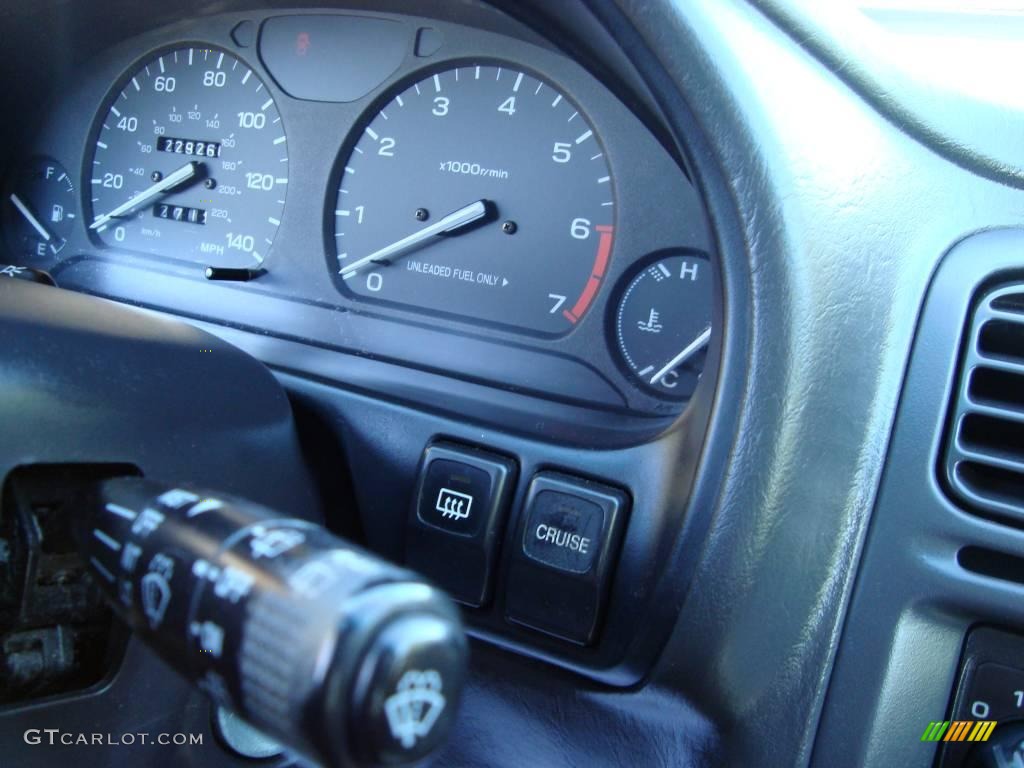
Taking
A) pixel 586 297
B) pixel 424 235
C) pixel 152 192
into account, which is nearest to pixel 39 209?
pixel 152 192

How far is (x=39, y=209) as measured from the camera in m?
2.33

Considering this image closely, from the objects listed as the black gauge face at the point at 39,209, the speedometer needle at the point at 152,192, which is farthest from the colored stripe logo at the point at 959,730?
the black gauge face at the point at 39,209

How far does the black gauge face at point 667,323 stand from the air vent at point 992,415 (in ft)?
1.67

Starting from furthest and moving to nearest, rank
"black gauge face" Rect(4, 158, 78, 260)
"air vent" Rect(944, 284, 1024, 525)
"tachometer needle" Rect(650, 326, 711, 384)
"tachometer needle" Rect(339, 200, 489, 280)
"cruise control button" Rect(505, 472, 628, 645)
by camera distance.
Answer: "black gauge face" Rect(4, 158, 78, 260)
"tachometer needle" Rect(339, 200, 489, 280)
"tachometer needle" Rect(650, 326, 711, 384)
"cruise control button" Rect(505, 472, 628, 645)
"air vent" Rect(944, 284, 1024, 525)

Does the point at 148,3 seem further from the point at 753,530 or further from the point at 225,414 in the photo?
the point at 753,530

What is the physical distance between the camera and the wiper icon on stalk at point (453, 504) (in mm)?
1230

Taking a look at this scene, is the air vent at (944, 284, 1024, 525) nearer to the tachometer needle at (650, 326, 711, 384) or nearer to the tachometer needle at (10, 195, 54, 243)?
the tachometer needle at (650, 326, 711, 384)

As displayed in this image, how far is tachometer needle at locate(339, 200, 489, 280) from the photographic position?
1.75 metres

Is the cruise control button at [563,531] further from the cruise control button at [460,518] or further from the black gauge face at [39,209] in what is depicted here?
the black gauge face at [39,209]

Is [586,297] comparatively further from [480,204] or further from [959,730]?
[959,730]

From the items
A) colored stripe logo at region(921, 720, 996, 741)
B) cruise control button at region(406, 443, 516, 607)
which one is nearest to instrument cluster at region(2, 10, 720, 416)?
cruise control button at region(406, 443, 516, 607)

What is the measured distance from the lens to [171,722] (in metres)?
1.15

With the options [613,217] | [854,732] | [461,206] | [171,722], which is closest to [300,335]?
[461,206]

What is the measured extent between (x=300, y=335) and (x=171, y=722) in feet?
2.60
